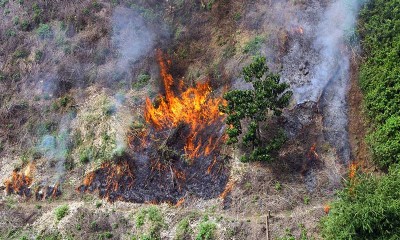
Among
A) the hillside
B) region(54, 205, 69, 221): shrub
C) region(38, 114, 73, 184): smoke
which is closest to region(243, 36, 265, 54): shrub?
the hillside

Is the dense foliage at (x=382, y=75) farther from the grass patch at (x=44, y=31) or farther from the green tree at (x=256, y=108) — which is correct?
the grass patch at (x=44, y=31)

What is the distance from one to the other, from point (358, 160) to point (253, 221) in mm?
5261

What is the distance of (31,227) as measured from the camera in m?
21.8

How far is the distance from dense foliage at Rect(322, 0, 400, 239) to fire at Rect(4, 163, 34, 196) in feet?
46.1

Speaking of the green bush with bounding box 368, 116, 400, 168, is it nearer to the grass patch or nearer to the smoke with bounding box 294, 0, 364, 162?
the smoke with bounding box 294, 0, 364, 162

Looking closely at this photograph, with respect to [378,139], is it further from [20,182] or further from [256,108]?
[20,182]

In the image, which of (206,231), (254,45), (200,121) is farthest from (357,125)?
(206,231)

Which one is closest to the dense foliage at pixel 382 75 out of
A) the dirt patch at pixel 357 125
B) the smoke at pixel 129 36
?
the dirt patch at pixel 357 125

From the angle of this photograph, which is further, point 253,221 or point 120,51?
point 120,51

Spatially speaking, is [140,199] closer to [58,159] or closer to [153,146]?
[153,146]

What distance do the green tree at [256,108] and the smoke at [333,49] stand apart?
7.70 feet

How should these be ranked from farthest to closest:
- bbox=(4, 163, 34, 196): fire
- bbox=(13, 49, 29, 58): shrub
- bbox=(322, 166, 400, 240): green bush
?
1. bbox=(13, 49, 29, 58): shrub
2. bbox=(4, 163, 34, 196): fire
3. bbox=(322, 166, 400, 240): green bush

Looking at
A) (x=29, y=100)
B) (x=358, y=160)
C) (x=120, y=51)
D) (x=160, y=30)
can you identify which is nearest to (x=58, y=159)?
(x=29, y=100)

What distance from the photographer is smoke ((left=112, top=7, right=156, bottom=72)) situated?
2677 cm
